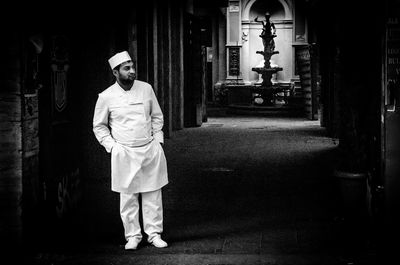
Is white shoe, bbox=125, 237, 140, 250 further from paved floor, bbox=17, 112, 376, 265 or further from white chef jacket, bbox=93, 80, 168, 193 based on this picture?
white chef jacket, bbox=93, 80, 168, 193

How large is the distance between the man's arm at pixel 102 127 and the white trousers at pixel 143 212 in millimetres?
497

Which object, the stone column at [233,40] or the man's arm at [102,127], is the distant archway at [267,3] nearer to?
the stone column at [233,40]

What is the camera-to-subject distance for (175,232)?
308 inches

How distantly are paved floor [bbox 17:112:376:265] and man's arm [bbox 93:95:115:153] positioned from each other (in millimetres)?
992

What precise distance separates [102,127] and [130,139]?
29cm

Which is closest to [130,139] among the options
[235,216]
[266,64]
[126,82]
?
[126,82]

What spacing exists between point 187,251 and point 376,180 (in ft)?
7.47

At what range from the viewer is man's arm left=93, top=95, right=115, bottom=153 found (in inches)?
A: 274

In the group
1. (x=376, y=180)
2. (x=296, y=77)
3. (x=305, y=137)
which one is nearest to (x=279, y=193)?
(x=376, y=180)

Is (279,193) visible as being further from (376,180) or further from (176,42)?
(176,42)

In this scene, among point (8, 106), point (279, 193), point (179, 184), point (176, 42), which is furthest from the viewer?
point (176, 42)

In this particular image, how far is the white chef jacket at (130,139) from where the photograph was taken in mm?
6938

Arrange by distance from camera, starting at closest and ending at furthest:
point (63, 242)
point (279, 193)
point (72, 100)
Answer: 1. point (63, 242)
2. point (72, 100)
3. point (279, 193)

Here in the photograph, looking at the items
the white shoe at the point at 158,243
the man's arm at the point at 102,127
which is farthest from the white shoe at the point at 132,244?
the man's arm at the point at 102,127
